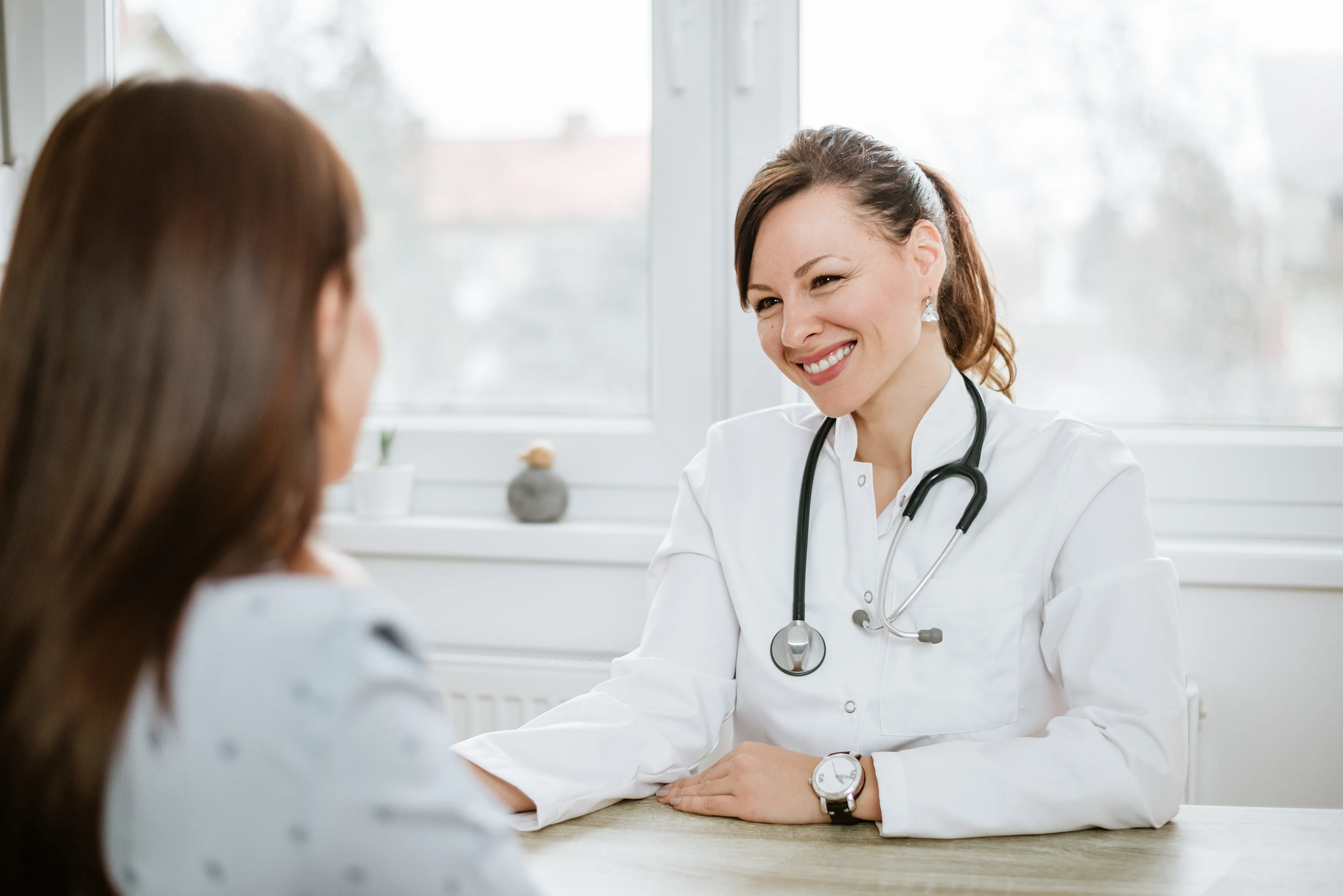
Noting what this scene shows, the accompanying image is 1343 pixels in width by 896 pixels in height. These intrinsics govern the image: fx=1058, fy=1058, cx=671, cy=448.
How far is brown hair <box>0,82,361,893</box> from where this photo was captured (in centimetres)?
55

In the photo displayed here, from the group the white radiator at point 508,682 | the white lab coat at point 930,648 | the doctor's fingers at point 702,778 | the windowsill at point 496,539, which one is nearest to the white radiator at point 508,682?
the white radiator at point 508,682

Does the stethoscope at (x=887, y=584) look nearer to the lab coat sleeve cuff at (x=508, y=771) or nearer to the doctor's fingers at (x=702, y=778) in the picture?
the doctor's fingers at (x=702, y=778)

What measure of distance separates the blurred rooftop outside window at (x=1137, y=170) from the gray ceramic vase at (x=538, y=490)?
0.80m

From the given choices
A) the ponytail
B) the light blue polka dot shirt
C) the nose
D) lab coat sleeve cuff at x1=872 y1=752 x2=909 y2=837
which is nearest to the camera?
the light blue polka dot shirt

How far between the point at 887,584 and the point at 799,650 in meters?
0.13

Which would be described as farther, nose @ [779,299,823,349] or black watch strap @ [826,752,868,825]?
nose @ [779,299,823,349]

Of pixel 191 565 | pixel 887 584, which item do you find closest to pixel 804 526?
pixel 887 584

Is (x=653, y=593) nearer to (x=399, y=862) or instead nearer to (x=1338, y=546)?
(x=399, y=862)

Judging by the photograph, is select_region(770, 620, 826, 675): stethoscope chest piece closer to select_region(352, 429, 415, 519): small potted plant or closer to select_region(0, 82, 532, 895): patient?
select_region(0, 82, 532, 895): patient

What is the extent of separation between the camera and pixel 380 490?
2068 millimetres

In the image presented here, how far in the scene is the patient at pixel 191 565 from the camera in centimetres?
54

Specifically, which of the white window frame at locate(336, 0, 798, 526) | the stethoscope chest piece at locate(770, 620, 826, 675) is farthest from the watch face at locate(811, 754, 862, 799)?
the white window frame at locate(336, 0, 798, 526)

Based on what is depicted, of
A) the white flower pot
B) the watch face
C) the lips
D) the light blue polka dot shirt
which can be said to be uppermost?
the lips

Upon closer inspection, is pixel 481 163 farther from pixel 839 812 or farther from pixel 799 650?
pixel 839 812
